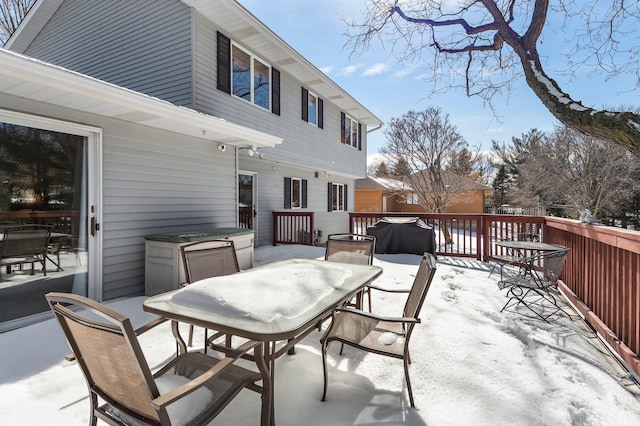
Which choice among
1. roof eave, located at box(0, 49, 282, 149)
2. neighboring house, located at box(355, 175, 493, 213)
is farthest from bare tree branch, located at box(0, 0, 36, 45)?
neighboring house, located at box(355, 175, 493, 213)

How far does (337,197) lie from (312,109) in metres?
4.54

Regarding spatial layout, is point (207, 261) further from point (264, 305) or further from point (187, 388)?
point (187, 388)

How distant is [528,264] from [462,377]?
2.73 metres

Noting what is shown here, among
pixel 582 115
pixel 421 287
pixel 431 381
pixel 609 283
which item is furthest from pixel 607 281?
pixel 421 287

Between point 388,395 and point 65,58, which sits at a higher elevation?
point 65,58

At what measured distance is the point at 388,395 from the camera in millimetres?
2186

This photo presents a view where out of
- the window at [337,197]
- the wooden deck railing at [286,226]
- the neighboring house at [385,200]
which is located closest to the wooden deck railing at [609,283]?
the wooden deck railing at [286,226]

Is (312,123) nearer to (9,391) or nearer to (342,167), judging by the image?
(342,167)

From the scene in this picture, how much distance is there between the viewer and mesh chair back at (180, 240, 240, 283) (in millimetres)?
2848

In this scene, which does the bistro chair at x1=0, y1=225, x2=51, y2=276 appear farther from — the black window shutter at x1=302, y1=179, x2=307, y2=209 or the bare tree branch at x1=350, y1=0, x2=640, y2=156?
the black window shutter at x1=302, y1=179, x2=307, y2=209

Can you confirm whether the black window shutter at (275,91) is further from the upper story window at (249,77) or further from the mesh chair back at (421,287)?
the mesh chair back at (421,287)

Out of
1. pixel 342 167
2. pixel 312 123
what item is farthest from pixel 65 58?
pixel 342 167

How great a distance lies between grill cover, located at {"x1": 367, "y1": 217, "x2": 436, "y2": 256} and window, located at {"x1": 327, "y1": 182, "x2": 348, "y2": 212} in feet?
18.4

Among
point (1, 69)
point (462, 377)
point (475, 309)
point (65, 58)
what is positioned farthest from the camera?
point (65, 58)
